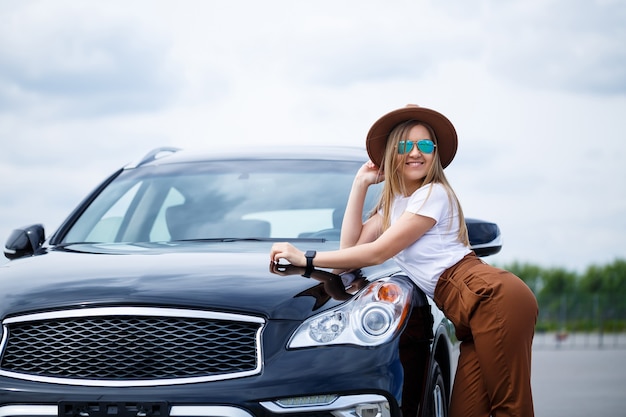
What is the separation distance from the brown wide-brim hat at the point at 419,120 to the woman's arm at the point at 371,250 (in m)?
0.43

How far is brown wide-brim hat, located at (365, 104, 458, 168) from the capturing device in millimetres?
4676

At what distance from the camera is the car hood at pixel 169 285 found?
12.9 ft

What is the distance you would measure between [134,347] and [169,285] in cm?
28

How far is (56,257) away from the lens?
4820mm

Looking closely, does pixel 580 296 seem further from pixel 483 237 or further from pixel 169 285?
pixel 169 285

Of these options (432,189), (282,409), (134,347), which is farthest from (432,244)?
(134,347)

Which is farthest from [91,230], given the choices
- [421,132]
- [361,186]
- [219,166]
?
[421,132]

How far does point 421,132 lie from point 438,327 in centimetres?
85

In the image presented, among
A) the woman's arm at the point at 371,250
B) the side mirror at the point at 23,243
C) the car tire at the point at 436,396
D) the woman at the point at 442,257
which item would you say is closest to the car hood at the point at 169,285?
the woman's arm at the point at 371,250

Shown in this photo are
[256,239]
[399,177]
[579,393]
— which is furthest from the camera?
[579,393]

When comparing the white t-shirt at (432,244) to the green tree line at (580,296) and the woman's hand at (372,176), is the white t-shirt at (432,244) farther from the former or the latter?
the green tree line at (580,296)

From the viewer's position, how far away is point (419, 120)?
473 centimetres

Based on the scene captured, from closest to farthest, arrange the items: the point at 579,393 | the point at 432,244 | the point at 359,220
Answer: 1. the point at 432,244
2. the point at 359,220
3. the point at 579,393

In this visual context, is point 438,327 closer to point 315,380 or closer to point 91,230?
point 315,380
